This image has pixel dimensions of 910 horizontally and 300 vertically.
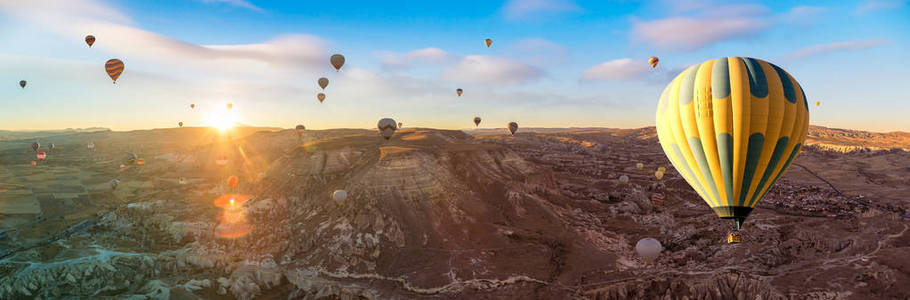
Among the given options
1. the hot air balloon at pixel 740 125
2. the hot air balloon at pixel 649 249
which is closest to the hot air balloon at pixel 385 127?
the hot air balloon at pixel 649 249

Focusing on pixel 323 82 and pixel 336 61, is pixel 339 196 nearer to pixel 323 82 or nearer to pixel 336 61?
pixel 336 61

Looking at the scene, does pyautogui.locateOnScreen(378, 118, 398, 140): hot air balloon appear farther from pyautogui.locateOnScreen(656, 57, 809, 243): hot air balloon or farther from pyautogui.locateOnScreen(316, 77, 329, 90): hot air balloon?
pyautogui.locateOnScreen(656, 57, 809, 243): hot air balloon

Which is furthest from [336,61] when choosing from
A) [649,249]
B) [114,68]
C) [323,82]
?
[649,249]

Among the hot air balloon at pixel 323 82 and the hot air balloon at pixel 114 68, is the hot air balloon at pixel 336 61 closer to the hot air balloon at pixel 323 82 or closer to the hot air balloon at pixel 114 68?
the hot air balloon at pixel 323 82

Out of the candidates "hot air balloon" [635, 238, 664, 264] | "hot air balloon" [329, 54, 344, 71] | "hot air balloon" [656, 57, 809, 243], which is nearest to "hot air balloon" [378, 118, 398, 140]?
"hot air balloon" [329, 54, 344, 71]

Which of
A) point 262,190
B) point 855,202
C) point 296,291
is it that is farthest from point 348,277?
point 855,202
